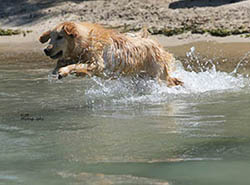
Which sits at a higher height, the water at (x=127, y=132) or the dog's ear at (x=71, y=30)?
the dog's ear at (x=71, y=30)

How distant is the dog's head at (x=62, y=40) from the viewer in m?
8.25

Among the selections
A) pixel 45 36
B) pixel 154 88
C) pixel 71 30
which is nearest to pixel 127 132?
pixel 71 30

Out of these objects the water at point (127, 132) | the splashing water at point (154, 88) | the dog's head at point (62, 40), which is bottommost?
the splashing water at point (154, 88)

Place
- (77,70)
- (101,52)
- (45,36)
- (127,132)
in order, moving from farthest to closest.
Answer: (45,36) < (101,52) < (77,70) < (127,132)

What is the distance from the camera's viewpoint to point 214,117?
6.70 metres

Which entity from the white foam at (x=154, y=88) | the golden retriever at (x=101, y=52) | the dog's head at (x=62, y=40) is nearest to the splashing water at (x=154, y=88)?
the white foam at (x=154, y=88)

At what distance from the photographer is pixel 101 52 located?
838 cm

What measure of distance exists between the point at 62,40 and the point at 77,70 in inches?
21.3

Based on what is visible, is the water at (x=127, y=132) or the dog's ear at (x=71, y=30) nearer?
the water at (x=127, y=132)

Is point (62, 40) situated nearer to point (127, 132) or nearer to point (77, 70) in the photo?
point (77, 70)

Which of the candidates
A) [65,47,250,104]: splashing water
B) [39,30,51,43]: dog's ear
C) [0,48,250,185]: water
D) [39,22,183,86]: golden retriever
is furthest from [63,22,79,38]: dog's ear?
[0,48,250,185]: water

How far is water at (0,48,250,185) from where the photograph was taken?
179 inches

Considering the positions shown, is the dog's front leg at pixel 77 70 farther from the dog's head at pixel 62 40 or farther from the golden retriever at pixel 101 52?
the dog's head at pixel 62 40

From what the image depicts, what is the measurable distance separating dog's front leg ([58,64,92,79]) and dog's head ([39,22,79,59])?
0.35 metres
